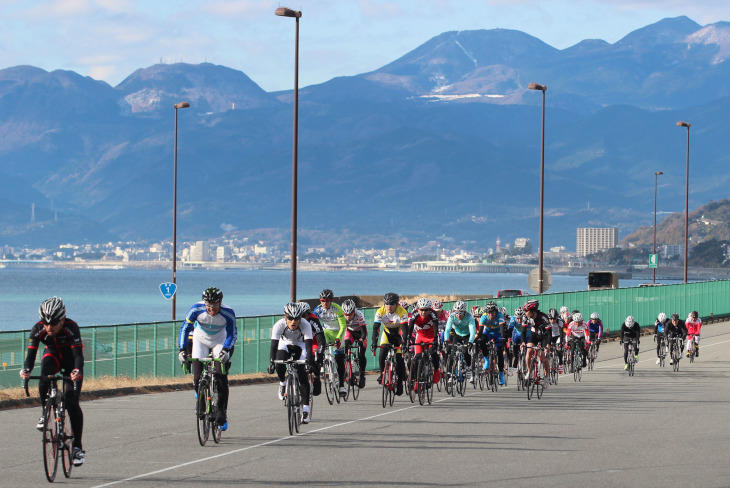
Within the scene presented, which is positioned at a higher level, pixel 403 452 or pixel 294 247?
pixel 294 247

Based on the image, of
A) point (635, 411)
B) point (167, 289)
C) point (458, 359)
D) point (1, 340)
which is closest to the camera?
point (635, 411)

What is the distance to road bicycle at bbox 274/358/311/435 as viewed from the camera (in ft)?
50.9

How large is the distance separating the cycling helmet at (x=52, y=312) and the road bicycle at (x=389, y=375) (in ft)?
28.6

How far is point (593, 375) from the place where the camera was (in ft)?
101

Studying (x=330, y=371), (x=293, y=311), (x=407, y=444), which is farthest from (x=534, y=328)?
(x=407, y=444)

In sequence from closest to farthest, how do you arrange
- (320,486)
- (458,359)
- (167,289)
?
(320,486), (458,359), (167,289)

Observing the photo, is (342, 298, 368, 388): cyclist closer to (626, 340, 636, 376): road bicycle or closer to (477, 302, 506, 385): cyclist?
(477, 302, 506, 385): cyclist

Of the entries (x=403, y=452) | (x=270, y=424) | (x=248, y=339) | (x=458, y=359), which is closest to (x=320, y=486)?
(x=403, y=452)

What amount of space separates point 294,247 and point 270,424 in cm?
1452

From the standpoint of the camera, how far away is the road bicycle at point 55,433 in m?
11.5

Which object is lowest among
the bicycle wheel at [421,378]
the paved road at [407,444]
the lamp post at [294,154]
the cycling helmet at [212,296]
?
the paved road at [407,444]

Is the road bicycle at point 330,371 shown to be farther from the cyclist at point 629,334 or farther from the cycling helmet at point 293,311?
the cyclist at point 629,334

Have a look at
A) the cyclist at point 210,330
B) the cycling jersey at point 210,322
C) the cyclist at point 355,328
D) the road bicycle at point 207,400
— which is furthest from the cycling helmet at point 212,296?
the cyclist at point 355,328

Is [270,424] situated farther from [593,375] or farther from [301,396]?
[593,375]
